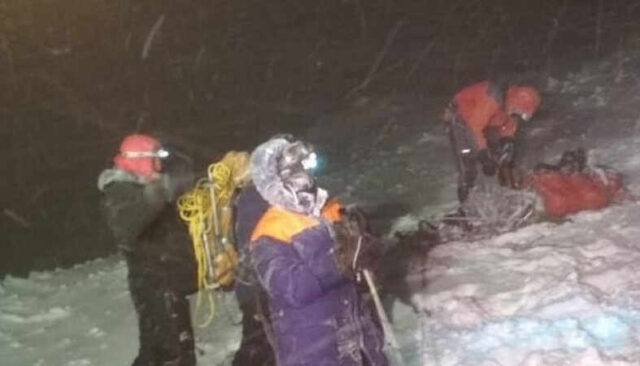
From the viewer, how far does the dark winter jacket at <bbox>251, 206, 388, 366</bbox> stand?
14.4 feet

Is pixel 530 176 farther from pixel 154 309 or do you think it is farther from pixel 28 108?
pixel 28 108

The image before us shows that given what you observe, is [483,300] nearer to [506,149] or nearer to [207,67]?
[506,149]

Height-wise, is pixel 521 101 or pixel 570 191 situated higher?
pixel 521 101

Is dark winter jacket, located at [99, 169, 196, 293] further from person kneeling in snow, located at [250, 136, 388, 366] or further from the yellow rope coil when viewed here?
person kneeling in snow, located at [250, 136, 388, 366]

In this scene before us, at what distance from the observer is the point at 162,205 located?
6176mm

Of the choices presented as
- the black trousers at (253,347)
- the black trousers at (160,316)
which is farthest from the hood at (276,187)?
the black trousers at (253,347)

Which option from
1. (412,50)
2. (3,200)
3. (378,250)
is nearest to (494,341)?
(378,250)

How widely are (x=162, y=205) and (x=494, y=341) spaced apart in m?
2.52

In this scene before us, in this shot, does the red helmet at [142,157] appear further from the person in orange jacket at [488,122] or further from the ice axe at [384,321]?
the person in orange jacket at [488,122]

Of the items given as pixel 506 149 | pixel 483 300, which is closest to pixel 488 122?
pixel 506 149

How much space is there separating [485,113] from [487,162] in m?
0.50

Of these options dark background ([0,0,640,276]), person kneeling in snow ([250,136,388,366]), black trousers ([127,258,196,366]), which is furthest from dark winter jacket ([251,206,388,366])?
dark background ([0,0,640,276])

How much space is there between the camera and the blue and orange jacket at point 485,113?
8.74 m

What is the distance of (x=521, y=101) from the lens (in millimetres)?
8695
